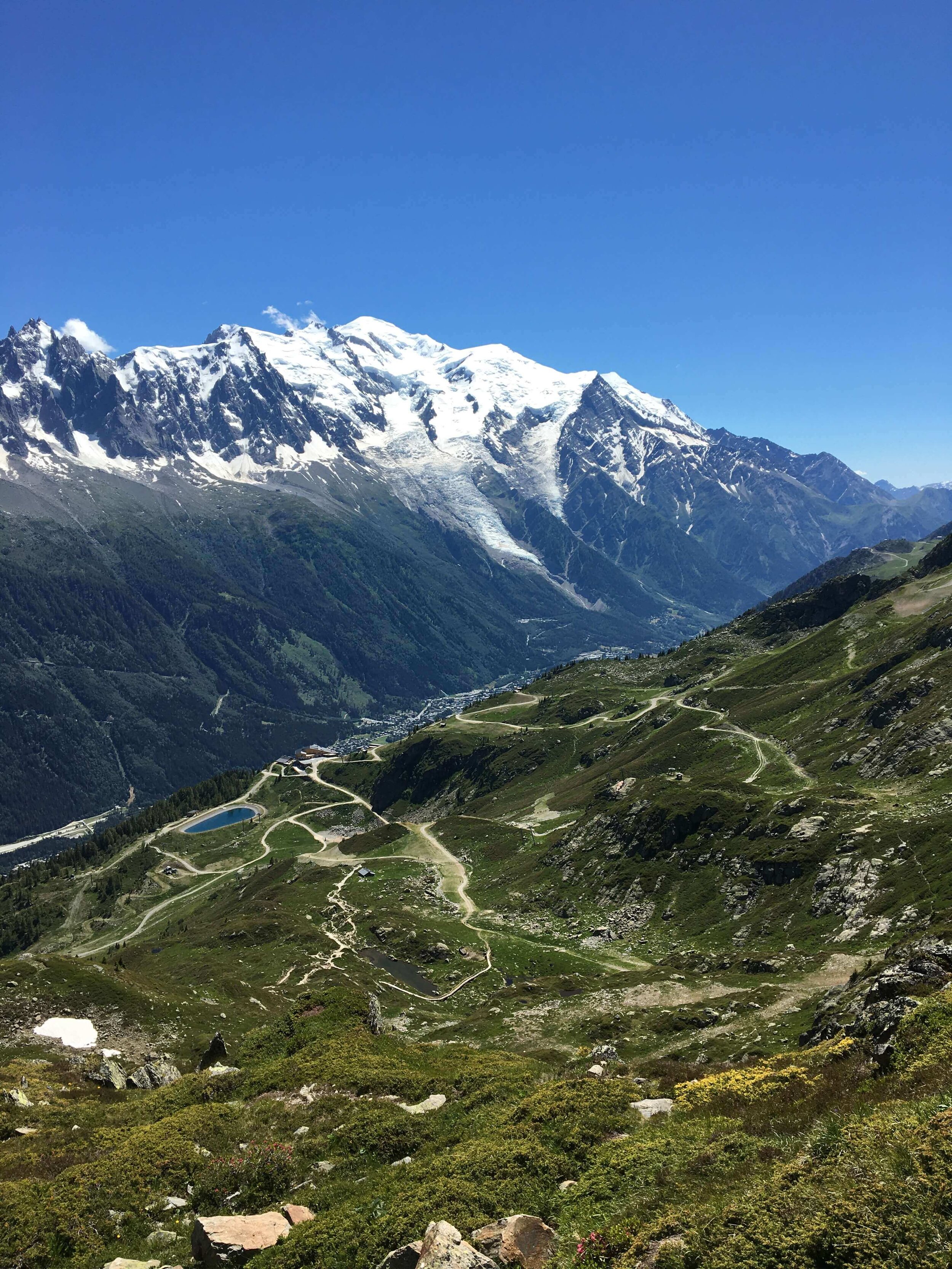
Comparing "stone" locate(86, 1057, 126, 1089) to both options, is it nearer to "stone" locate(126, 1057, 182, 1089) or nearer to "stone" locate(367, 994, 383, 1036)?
"stone" locate(126, 1057, 182, 1089)

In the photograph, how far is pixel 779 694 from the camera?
644ft

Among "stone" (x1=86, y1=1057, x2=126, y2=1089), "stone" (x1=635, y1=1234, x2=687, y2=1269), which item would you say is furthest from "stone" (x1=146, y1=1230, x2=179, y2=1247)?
"stone" (x1=86, y1=1057, x2=126, y2=1089)

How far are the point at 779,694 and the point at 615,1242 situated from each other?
632 feet

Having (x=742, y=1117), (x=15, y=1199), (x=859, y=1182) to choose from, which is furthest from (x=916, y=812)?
(x=15, y=1199)

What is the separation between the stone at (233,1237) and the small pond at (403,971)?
8357 cm

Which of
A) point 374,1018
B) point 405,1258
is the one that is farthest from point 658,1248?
point 374,1018

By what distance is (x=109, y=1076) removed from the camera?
56094mm

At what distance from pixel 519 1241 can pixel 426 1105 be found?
65.6ft

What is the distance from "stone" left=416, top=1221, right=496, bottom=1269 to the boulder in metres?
17.9

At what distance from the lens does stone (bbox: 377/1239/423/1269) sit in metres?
20.8

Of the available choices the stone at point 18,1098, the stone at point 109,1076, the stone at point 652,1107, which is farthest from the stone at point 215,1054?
the stone at point 652,1107

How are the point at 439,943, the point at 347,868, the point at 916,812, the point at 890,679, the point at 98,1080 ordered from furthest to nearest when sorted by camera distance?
the point at 347,868, the point at 890,679, the point at 439,943, the point at 916,812, the point at 98,1080

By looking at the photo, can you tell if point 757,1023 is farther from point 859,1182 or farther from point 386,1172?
point 859,1182

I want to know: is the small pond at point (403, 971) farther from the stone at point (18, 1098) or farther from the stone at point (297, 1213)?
the stone at point (297, 1213)
